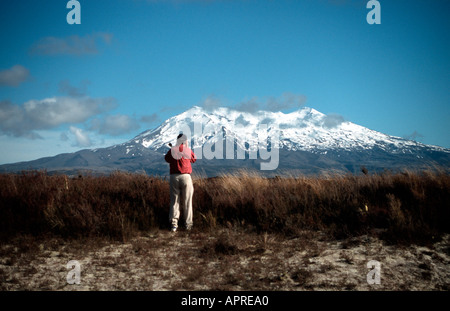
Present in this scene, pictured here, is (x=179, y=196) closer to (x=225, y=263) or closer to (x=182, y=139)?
(x=182, y=139)

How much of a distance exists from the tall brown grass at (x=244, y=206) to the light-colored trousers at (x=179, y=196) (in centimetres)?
49

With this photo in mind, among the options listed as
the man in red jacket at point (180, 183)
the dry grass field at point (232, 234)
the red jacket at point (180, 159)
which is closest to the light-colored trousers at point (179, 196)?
the man in red jacket at point (180, 183)

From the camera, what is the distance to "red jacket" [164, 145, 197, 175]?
7461 millimetres

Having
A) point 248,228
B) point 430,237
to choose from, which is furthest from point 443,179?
point 248,228

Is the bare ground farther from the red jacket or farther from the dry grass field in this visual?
the red jacket

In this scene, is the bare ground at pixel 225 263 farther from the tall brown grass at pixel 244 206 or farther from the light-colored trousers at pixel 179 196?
the light-colored trousers at pixel 179 196

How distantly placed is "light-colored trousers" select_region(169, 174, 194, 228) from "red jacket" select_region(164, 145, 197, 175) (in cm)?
16

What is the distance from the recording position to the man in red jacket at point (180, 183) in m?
7.47

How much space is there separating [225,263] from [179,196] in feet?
8.83

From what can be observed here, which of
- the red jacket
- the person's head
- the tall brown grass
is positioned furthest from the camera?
the person's head

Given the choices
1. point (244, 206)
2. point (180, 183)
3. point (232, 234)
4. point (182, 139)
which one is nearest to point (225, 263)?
point (232, 234)

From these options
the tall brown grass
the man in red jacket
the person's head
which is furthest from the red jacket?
the tall brown grass

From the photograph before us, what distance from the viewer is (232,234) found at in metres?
7.10
